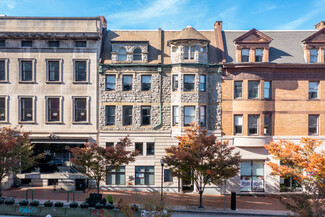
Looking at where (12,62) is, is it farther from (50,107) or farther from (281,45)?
(281,45)

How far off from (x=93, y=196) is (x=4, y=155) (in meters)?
7.35

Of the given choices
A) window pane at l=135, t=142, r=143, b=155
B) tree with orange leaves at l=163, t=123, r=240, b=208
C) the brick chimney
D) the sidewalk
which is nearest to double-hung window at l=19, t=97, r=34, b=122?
the sidewalk

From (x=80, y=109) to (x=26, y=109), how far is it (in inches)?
199

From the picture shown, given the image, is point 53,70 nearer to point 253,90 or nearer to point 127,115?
point 127,115

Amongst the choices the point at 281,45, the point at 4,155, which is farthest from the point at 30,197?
the point at 281,45

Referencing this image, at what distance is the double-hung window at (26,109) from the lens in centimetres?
2470

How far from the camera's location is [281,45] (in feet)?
84.9

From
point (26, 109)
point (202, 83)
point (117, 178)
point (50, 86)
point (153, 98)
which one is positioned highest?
point (202, 83)

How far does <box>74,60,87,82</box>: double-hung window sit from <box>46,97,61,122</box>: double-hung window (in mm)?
2727

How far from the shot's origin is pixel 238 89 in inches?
960

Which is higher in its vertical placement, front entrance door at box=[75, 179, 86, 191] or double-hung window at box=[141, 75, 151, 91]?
double-hung window at box=[141, 75, 151, 91]

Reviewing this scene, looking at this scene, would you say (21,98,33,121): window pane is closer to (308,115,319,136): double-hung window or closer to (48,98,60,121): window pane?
(48,98,60,121): window pane

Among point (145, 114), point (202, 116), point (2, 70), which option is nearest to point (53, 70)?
point (2, 70)

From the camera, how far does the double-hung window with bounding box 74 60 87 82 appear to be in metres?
24.7
